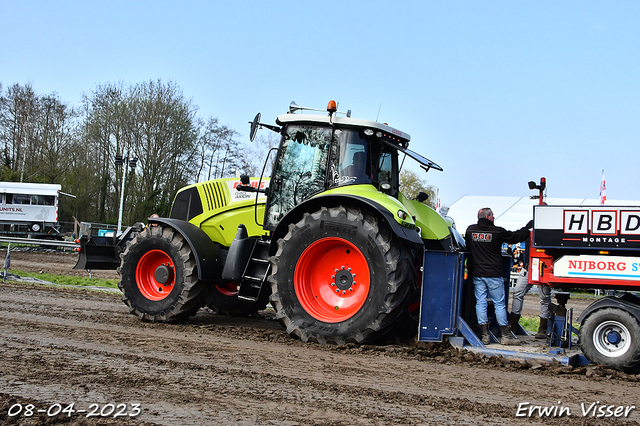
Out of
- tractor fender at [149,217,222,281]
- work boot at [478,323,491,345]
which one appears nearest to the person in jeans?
work boot at [478,323,491,345]

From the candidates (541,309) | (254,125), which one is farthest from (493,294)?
(254,125)

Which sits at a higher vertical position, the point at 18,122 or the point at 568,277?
the point at 18,122

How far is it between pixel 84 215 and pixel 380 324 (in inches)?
1402

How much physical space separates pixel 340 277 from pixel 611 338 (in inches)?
105

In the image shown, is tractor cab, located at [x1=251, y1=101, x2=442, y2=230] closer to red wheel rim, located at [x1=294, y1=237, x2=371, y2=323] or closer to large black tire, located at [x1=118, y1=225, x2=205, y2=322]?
red wheel rim, located at [x1=294, y1=237, x2=371, y2=323]

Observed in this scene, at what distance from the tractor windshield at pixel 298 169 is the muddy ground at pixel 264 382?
1.61 m

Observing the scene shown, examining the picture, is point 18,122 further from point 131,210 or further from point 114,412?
point 114,412

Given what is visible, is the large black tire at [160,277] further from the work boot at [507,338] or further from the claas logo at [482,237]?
the work boot at [507,338]

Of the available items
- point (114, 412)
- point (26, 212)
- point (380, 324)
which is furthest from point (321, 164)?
point (26, 212)

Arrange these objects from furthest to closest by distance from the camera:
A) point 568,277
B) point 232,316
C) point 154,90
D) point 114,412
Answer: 1. point 154,90
2. point 232,316
3. point 568,277
4. point 114,412

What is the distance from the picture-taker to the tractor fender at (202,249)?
22.5 feet

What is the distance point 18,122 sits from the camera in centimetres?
3731

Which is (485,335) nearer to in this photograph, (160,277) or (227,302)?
(227,302)

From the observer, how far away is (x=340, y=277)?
598cm
